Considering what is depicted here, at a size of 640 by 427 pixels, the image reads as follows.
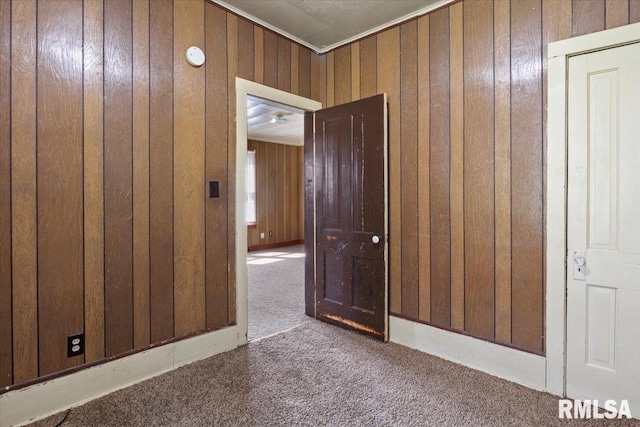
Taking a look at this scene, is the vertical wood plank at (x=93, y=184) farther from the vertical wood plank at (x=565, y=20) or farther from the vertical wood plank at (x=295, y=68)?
the vertical wood plank at (x=565, y=20)

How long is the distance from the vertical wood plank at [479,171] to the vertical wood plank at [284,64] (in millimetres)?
1454

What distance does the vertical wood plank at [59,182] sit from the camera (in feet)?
6.34

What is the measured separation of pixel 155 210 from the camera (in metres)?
2.37

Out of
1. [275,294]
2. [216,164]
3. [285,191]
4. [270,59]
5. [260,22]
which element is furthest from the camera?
[285,191]

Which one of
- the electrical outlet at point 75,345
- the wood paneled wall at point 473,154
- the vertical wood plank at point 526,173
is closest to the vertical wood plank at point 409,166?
the wood paneled wall at point 473,154

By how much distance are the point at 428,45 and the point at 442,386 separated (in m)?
2.40

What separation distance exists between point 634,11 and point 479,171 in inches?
44.2

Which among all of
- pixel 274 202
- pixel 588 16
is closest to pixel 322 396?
pixel 588 16

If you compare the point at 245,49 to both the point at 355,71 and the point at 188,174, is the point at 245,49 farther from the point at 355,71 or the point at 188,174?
the point at 188,174

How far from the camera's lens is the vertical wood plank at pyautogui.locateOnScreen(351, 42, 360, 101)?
314 centimetres

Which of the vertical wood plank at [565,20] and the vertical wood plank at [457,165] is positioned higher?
the vertical wood plank at [565,20]

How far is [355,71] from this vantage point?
124 inches

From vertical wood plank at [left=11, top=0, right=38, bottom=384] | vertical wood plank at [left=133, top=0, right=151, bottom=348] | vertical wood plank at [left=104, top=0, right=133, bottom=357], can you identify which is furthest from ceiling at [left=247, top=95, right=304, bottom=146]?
vertical wood plank at [left=11, top=0, right=38, bottom=384]

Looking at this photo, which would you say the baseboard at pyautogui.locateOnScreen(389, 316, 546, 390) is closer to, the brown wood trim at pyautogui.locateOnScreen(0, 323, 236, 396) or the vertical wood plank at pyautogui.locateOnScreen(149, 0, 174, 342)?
the brown wood trim at pyautogui.locateOnScreen(0, 323, 236, 396)
